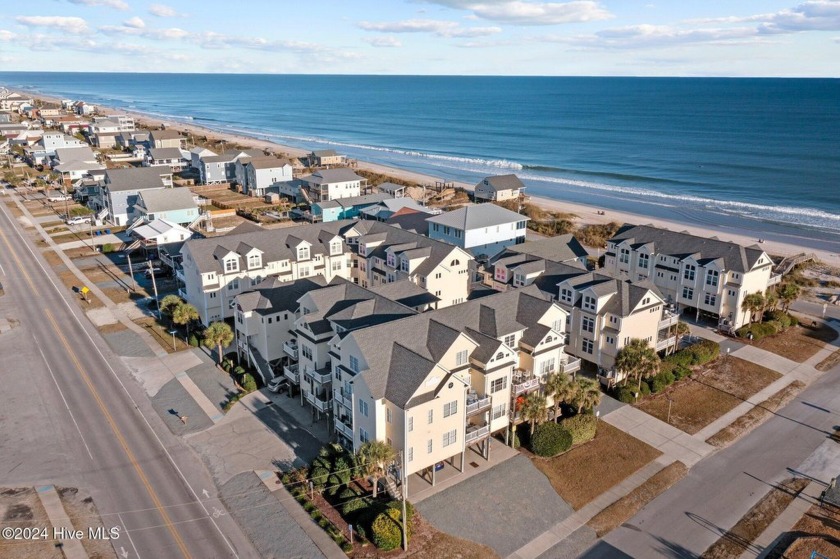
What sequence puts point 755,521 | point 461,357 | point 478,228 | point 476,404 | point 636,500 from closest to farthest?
1. point 755,521
2. point 636,500
3. point 476,404
4. point 461,357
5. point 478,228

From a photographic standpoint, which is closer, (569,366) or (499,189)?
(569,366)

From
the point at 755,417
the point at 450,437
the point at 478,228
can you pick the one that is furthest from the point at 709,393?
the point at 478,228

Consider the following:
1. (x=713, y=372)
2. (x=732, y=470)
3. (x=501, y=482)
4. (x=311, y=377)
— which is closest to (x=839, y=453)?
(x=732, y=470)

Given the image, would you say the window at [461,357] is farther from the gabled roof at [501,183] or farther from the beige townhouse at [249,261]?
the gabled roof at [501,183]

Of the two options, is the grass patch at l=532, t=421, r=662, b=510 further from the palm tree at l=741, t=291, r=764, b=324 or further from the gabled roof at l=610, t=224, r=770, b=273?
the gabled roof at l=610, t=224, r=770, b=273

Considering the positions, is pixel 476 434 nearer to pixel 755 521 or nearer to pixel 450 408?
pixel 450 408

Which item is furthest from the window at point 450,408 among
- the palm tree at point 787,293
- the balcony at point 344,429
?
the palm tree at point 787,293
